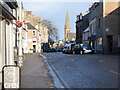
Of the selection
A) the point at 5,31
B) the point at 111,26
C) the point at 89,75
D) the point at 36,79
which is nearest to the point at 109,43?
the point at 111,26

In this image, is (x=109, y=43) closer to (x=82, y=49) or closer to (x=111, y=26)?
(x=111, y=26)

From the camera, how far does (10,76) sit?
272 inches

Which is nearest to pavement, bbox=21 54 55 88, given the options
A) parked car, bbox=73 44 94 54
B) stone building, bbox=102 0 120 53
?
parked car, bbox=73 44 94 54

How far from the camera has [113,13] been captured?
42469 mm

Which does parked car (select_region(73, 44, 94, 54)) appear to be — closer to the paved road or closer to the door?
the door

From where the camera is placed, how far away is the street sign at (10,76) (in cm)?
691

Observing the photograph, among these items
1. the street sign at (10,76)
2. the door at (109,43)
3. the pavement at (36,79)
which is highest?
the door at (109,43)

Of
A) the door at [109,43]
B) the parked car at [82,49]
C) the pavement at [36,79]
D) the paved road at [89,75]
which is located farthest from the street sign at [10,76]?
the door at [109,43]

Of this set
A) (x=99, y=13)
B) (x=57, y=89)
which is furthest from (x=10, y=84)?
(x=99, y=13)

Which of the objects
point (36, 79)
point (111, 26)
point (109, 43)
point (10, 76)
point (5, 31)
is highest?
point (111, 26)

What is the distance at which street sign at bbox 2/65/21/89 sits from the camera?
22.7ft

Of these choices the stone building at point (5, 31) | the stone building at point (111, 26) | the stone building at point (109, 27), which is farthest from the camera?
the stone building at point (111, 26)

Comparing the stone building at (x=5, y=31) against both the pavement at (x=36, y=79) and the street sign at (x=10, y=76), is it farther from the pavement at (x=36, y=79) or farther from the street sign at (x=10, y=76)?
the street sign at (x=10, y=76)

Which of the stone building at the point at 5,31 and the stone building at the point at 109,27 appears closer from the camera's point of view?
the stone building at the point at 5,31
